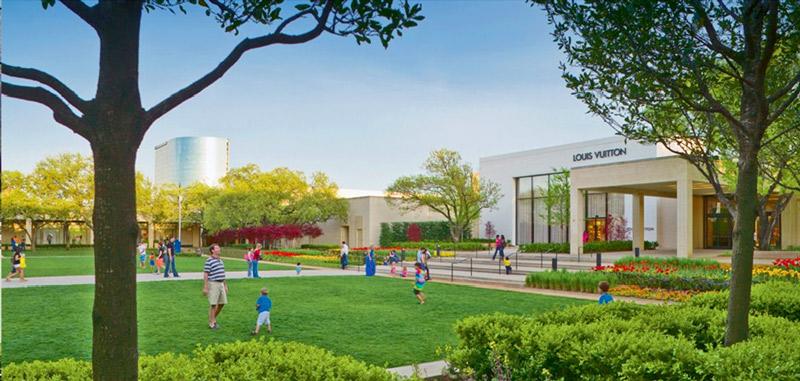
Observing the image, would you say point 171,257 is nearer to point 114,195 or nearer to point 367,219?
point 114,195

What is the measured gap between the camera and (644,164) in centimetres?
3294

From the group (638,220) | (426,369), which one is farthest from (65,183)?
(426,369)

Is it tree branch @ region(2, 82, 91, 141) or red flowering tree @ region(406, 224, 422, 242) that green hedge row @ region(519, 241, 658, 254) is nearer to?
red flowering tree @ region(406, 224, 422, 242)

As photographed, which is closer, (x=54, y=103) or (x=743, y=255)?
(x=54, y=103)

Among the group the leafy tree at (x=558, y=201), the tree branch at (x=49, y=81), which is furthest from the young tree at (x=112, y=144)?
the leafy tree at (x=558, y=201)

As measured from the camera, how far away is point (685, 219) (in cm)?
3048

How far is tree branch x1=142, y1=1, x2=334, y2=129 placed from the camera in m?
2.99

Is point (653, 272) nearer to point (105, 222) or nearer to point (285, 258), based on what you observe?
point (105, 222)

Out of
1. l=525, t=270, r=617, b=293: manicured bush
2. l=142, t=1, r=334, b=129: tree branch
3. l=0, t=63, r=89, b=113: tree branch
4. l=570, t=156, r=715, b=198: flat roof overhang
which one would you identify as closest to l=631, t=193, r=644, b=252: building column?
l=570, t=156, r=715, b=198: flat roof overhang

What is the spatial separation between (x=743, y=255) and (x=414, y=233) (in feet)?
159

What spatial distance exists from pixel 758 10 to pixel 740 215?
2.04 m

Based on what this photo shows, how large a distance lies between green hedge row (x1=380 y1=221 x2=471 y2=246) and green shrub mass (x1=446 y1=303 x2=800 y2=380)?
153 feet


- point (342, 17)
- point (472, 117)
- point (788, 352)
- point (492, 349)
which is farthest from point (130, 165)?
point (788, 352)

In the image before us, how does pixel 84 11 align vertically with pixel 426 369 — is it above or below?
above
